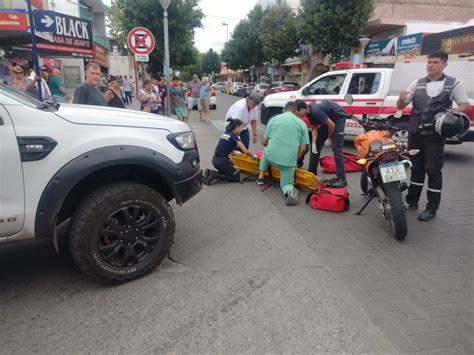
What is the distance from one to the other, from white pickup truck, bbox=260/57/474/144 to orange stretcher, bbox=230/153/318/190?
338cm

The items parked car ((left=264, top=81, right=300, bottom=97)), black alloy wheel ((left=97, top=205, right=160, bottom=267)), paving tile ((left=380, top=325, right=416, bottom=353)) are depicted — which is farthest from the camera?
parked car ((left=264, top=81, right=300, bottom=97))

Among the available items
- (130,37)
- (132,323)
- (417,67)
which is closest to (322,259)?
(132,323)

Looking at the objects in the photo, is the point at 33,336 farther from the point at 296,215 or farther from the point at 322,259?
the point at 296,215

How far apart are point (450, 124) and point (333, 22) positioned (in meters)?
19.9

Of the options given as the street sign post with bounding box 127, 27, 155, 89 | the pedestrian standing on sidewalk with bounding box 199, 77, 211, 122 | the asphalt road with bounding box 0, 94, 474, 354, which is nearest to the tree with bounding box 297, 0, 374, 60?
the pedestrian standing on sidewalk with bounding box 199, 77, 211, 122

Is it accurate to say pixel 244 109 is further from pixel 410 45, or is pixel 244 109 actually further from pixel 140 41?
pixel 410 45

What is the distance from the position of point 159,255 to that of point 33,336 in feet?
3.41

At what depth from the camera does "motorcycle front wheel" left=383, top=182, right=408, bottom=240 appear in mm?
3662

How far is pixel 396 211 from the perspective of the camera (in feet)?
12.1

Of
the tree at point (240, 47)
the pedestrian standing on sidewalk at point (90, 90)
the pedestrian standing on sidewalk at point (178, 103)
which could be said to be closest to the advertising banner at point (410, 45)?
the pedestrian standing on sidewalk at point (178, 103)

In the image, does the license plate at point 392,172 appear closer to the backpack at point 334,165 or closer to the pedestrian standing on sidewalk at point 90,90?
the backpack at point 334,165

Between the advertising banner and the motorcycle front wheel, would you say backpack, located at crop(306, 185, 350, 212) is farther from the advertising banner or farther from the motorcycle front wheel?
the advertising banner

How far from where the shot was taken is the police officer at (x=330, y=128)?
5406 mm

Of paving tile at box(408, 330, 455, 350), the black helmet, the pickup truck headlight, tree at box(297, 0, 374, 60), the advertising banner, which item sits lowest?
paving tile at box(408, 330, 455, 350)
